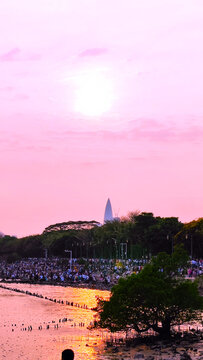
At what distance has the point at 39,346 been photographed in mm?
40531

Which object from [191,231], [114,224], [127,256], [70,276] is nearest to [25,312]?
[70,276]

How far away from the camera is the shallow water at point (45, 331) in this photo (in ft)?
126

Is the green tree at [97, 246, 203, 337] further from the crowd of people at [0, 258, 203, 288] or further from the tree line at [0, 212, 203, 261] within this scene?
the tree line at [0, 212, 203, 261]

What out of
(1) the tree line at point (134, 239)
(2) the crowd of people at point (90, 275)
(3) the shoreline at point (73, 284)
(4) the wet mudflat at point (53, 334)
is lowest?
(4) the wet mudflat at point (53, 334)

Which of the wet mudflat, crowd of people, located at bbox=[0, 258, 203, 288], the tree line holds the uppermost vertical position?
the tree line

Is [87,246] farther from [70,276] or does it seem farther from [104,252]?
[70,276]

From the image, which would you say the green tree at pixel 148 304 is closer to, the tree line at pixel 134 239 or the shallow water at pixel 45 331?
the shallow water at pixel 45 331

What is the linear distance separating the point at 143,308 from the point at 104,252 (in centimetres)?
13460

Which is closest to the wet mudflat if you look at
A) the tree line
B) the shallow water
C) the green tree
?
the shallow water

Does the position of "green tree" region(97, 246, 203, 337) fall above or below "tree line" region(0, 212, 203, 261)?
below

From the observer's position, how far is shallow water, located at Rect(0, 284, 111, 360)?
126 feet

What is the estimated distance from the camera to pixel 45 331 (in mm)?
48062

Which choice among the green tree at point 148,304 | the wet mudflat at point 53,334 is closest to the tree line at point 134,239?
the wet mudflat at point 53,334

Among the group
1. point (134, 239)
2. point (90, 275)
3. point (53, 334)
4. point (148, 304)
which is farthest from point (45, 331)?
point (134, 239)
